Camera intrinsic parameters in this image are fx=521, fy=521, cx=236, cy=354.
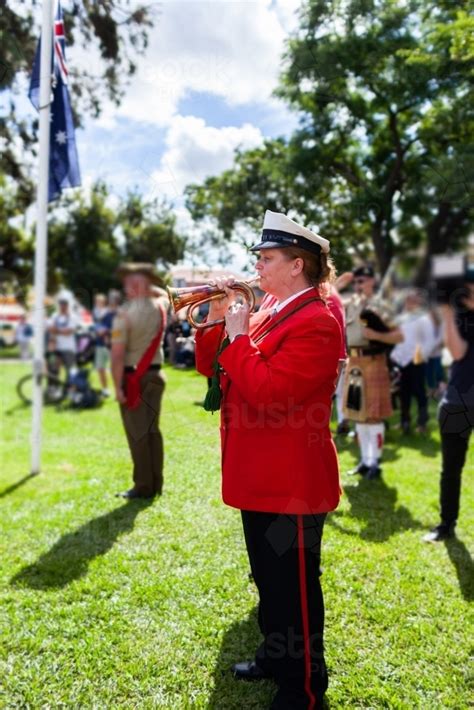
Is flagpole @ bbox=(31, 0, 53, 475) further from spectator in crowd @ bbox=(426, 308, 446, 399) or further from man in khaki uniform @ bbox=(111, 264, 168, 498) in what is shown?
spectator in crowd @ bbox=(426, 308, 446, 399)

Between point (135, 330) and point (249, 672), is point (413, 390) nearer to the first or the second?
point (135, 330)

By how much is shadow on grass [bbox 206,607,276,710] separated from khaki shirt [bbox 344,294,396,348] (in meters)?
2.42

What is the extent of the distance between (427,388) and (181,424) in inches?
173

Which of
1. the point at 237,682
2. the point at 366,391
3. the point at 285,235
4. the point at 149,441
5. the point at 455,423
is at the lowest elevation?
the point at 237,682

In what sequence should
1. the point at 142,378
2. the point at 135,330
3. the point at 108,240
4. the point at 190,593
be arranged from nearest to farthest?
the point at 190,593, the point at 108,240, the point at 135,330, the point at 142,378

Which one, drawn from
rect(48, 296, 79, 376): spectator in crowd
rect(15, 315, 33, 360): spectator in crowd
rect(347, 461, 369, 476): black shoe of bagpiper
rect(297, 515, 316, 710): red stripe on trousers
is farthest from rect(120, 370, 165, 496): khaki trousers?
rect(15, 315, 33, 360): spectator in crowd

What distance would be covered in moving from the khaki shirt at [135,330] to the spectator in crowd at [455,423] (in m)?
2.18

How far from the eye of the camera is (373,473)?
533cm

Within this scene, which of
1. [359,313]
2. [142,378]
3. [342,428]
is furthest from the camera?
[342,428]

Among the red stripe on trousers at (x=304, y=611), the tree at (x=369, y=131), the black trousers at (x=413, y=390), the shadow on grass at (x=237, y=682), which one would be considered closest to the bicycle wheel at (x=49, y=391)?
the black trousers at (x=413, y=390)

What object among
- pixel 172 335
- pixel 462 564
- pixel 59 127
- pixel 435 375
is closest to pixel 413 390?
pixel 435 375

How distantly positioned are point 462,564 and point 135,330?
299cm

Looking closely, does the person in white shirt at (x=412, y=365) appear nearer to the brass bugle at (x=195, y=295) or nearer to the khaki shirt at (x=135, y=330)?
the brass bugle at (x=195, y=295)

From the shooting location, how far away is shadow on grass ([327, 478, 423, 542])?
4.09m
